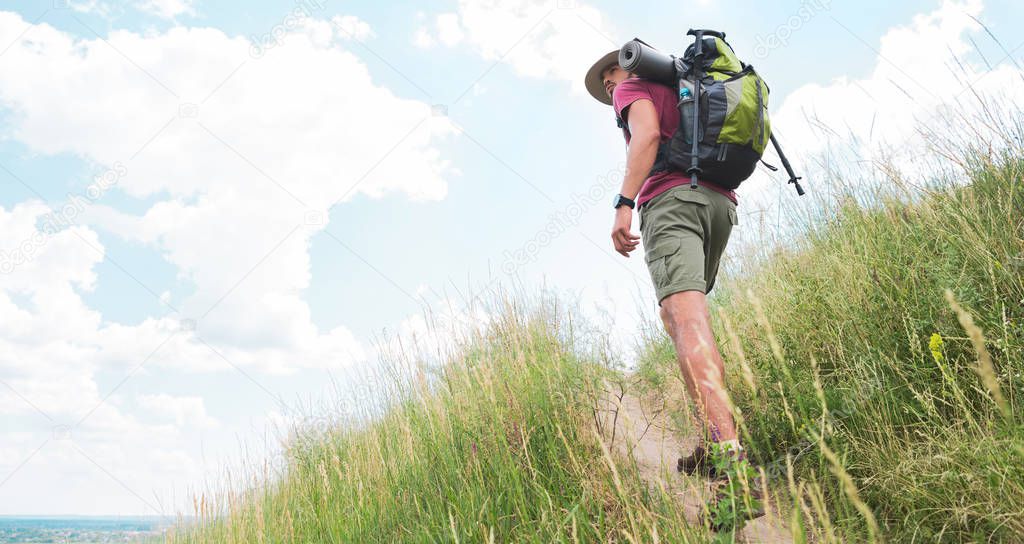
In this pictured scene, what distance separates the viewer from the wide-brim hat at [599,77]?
10.7ft

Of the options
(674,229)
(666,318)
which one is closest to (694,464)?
(666,318)

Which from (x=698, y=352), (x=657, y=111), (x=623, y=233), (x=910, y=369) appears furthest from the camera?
(x=657, y=111)

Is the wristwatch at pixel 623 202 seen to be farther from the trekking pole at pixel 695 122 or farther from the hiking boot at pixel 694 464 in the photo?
the hiking boot at pixel 694 464

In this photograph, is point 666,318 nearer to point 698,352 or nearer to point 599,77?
point 698,352

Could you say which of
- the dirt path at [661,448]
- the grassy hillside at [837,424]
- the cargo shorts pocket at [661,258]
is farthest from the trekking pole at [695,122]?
the dirt path at [661,448]

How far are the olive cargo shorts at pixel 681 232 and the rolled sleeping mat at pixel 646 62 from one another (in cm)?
55

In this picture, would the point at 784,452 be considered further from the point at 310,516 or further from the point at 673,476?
the point at 310,516

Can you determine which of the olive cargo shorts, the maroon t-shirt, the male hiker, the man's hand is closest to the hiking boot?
the male hiker

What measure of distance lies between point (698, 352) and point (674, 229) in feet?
1.84

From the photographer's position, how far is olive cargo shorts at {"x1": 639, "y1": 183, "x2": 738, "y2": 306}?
2.54 metres

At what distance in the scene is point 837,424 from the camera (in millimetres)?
2631

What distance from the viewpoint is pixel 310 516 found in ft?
11.9

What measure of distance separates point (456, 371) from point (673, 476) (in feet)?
5.95

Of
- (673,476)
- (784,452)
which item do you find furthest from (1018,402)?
(673,476)
